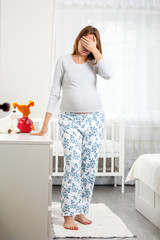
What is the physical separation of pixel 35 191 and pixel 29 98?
7.21 ft

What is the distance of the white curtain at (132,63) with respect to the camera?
377 centimetres

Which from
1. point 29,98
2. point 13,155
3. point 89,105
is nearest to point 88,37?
point 89,105

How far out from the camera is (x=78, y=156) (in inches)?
84.0

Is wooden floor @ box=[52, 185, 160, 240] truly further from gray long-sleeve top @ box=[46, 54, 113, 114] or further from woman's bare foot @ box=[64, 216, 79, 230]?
gray long-sleeve top @ box=[46, 54, 113, 114]

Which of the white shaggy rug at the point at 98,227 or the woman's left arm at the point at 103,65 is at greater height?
the woman's left arm at the point at 103,65

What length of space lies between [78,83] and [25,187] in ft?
2.64

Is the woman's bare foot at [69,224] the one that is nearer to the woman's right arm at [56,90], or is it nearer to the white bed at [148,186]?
the white bed at [148,186]

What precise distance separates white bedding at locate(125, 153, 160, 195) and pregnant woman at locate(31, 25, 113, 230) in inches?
15.3

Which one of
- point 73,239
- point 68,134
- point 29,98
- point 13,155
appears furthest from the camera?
point 29,98

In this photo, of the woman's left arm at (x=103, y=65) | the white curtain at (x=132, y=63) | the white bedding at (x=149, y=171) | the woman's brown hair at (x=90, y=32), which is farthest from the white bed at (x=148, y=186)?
the white curtain at (x=132, y=63)

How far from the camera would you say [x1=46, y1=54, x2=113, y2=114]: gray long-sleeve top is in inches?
84.7

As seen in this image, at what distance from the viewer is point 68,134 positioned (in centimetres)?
213

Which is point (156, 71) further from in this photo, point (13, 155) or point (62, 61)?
point (13, 155)

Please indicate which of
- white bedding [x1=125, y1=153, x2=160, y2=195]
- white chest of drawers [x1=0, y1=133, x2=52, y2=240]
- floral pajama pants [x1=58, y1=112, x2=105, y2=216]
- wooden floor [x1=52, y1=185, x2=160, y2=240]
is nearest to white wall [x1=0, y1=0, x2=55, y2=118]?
wooden floor [x1=52, y1=185, x2=160, y2=240]
